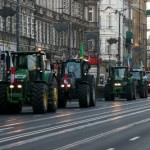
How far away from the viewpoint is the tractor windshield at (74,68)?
4343 centimetres

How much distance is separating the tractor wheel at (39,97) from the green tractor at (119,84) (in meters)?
22.8

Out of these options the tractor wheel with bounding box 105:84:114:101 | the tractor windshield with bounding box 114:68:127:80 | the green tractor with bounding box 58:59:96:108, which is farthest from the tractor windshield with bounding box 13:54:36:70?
the tractor windshield with bounding box 114:68:127:80

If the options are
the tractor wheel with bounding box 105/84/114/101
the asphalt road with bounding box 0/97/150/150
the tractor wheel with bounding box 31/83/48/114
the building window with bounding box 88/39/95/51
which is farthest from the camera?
the building window with bounding box 88/39/95/51

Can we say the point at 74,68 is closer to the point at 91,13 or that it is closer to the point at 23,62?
the point at 23,62

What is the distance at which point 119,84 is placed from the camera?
57750 mm

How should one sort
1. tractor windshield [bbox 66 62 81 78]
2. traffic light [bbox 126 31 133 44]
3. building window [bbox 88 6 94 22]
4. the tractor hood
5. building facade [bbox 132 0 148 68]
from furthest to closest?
building facade [bbox 132 0 148 68]
traffic light [bbox 126 31 133 44]
building window [bbox 88 6 94 22]
tractor windshield [bbox 66 62 81 78]
the tractor hood

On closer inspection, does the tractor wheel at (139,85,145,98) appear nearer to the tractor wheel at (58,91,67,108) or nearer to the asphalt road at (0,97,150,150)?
the tractor wheel at (58,91,67,108)

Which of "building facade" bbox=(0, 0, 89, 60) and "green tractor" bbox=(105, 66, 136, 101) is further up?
"building facade" bbox=(0, 0, 89, 60)

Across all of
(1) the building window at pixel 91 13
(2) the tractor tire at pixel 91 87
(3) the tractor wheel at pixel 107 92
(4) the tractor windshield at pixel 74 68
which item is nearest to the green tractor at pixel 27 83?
(2) the tractor tire at pixel 91 87

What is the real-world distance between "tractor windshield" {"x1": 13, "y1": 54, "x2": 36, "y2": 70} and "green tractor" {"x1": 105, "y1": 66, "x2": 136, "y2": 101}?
847 inches

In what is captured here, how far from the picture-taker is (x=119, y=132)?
2278 cm

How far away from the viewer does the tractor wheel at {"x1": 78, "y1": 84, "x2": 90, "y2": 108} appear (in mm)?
41469

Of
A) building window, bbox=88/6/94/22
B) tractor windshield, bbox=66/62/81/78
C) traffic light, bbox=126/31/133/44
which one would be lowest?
tractor windshield, bbox=66/62/81/78

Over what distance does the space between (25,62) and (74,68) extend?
27.1 feet
